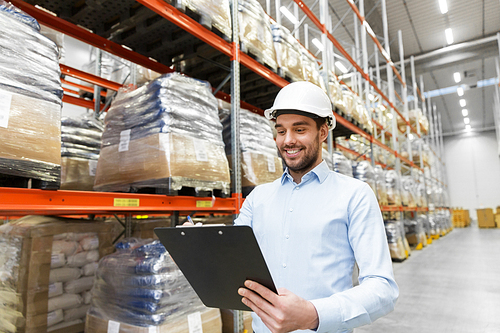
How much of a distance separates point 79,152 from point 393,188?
8.56m

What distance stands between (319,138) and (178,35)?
2.30m

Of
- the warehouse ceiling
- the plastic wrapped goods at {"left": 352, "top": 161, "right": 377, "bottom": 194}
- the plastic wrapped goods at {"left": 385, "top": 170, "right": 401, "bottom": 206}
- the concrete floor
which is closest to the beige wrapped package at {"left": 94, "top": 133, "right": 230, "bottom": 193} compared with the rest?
the concrete floor

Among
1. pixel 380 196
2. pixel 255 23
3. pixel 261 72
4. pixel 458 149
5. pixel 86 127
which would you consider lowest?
pixel 380 196

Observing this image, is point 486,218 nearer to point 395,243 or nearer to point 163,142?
point 395,243

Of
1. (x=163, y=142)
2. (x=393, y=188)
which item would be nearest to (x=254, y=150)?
(x=163, y=142)

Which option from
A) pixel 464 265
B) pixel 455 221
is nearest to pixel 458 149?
pixel 455 221

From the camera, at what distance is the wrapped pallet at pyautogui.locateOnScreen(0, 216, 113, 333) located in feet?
8.72

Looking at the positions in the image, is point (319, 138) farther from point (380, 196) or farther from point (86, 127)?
point (380, 196)

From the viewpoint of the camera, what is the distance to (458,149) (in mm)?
26750

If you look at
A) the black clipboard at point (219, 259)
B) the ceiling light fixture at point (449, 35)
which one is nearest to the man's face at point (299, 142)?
A: the black clipboard at point (219, 259)

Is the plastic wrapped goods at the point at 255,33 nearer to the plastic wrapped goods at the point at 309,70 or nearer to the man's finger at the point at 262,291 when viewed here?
the plastic wrapped goods at the point at 309,70

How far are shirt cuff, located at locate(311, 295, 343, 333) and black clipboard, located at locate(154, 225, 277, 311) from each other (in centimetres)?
20

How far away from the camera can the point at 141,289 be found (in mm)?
2555

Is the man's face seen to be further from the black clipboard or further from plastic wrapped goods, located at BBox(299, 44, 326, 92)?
plastic wrapped goods, located at BBox(299, 44, 326, 92)
